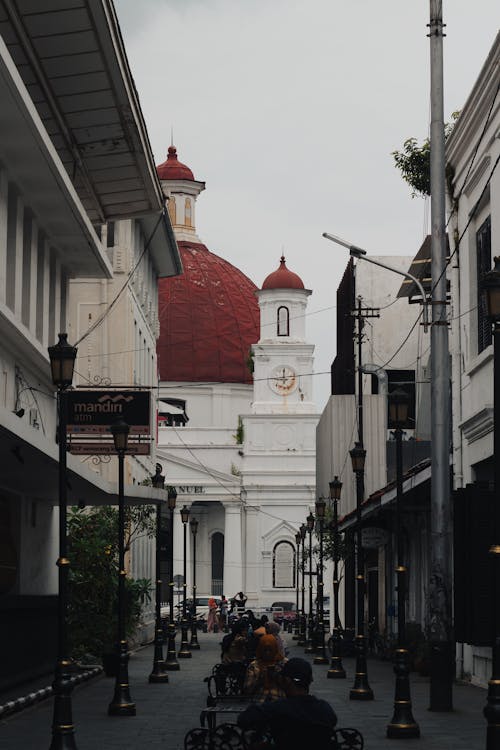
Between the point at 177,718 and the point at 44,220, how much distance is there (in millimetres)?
10502

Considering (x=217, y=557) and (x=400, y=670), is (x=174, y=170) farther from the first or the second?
(x=400, y=670)

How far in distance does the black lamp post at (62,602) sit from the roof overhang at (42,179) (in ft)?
13.3

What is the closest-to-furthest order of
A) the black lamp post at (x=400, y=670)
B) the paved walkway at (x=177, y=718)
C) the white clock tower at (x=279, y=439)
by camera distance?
the paved walkway at (x=177, y=718), the black lamp post at (x=400, y=670), the white clock tower at (x=279, y=439)

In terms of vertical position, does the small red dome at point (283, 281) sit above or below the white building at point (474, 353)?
above

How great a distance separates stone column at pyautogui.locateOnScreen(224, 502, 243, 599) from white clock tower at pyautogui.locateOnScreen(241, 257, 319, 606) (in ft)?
2.34

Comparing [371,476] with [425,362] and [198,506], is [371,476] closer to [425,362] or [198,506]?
[425,362]

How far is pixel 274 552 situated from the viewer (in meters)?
117

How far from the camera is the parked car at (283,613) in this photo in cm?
8795

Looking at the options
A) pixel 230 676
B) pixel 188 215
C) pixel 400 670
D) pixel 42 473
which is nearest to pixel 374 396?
pixel 42 473

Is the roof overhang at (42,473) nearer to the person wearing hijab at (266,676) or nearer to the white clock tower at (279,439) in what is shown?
the person wearing hijab at (266,676)

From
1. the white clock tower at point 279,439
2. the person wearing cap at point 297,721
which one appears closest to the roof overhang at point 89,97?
the person wearing cap at point 297,721

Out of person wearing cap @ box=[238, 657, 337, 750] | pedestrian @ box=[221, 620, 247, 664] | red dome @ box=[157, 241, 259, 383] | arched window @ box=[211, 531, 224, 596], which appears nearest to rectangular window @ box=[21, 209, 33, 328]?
pedestrian @ box=[221, 620, 247, 664]

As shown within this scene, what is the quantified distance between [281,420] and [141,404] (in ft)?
262

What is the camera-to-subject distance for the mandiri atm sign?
1315 inches
